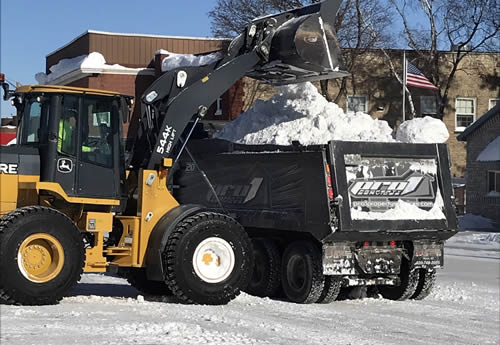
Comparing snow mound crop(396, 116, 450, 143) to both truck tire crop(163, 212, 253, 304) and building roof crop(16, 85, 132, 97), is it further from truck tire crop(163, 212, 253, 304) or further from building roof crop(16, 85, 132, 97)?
building roof crop(16, 85, 132, 97)

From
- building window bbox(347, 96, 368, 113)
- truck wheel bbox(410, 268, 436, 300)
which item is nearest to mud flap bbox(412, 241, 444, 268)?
truck wheel bbox(410, 268, 436, 300)

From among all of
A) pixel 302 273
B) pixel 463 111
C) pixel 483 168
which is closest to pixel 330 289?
pixel 302 273

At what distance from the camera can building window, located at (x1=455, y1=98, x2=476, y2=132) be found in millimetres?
44312

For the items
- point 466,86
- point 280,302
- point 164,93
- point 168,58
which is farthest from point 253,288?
point 466,86

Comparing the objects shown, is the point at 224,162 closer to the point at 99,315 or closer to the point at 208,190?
the point at 208,190

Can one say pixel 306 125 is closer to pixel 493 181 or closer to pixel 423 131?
pixel 423 131

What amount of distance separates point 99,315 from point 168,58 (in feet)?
103

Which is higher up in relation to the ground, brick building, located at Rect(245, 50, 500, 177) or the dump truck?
brick building, located at Rect(245, 50, 500, 177)

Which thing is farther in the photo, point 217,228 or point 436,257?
point 436,257

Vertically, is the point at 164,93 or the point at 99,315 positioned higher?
the point at 164,93

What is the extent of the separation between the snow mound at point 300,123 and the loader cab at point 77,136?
4.59 m

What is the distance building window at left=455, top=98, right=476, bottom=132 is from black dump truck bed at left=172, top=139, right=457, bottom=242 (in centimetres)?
3332

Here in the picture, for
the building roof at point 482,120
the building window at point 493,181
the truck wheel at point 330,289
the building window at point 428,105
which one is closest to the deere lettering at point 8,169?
the truck wheel at point 330,289

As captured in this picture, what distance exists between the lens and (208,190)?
535 inches
